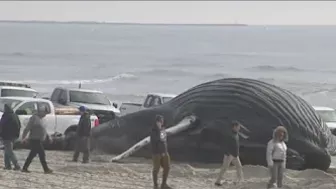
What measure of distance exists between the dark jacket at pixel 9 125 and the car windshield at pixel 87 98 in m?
Result: 11.8

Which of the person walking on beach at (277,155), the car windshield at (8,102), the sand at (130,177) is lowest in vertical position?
the sand at (130,177)

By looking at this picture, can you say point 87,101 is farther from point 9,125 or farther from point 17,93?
point 9,125

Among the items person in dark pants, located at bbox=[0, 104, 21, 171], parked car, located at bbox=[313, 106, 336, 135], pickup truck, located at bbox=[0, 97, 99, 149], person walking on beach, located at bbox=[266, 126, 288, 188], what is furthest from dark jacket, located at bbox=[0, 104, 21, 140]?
parked car, located at bbox=[313, 106, 336, 135]

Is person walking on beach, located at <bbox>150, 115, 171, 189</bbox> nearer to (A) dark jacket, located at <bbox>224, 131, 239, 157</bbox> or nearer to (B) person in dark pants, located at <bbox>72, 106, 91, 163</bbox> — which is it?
(A) dark jacket, located at <bbox>224, 131, 239, 157</bbox>

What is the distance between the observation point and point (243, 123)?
19562mm

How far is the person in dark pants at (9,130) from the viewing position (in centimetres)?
1751

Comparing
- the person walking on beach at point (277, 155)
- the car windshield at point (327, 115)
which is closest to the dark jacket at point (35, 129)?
the person walking on beach at point (277, 155)

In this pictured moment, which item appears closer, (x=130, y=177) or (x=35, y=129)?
(x=35, y=129)

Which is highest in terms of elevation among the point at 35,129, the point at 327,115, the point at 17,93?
the point at 17,93

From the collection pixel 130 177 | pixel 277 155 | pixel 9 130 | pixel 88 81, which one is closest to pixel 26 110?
pixel 9 130

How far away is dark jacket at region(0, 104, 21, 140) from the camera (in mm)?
17453

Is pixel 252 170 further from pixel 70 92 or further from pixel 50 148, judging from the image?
pixel 70 92

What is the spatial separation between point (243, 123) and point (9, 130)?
18.2 feet

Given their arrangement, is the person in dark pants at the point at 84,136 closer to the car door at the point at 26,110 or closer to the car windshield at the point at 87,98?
the car door at the point at 26,110
